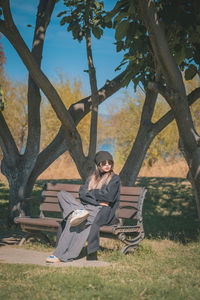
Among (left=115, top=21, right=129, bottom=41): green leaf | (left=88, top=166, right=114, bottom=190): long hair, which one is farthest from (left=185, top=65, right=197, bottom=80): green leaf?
(left=88, top=166, right=114, bottom=190): long hair

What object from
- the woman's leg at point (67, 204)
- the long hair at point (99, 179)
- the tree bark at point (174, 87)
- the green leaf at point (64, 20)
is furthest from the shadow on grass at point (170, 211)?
the green leaf at point (64, 20)

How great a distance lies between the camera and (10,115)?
898 inches

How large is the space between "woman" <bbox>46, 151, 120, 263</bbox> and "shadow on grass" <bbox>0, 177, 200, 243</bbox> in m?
1.61

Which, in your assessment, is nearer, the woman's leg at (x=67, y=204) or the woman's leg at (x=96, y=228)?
the woman's leg at (x=96, y=228)

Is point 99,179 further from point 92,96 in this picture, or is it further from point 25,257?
point 92,96

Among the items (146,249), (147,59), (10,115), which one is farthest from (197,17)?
(10,115)

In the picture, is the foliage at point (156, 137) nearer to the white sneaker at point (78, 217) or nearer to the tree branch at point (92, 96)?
the tree branch at point (92, 96)

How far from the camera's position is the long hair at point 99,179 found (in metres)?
5.10

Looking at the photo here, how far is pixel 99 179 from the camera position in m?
5.20

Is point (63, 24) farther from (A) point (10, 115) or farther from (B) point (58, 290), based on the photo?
(A) point (10, 115)

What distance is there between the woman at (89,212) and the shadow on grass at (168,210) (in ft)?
5.27

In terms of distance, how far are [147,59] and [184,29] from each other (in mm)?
688

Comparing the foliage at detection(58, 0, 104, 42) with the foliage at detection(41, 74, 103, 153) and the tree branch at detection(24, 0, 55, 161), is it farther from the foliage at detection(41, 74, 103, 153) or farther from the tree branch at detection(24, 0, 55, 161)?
the foliage at detection(41, 74, 103, 153)

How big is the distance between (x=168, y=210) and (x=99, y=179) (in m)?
4.52
